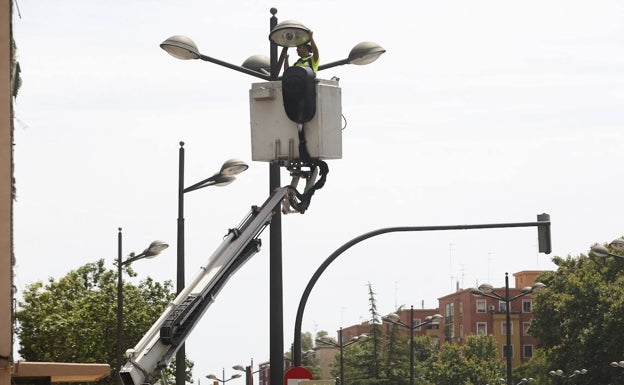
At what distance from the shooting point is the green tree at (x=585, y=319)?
72000 millimetres

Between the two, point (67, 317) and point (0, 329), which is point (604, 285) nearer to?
point (67, 317)

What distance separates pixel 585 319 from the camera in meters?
75.8

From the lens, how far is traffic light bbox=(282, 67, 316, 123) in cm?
1439

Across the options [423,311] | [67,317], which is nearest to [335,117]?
[67,317]

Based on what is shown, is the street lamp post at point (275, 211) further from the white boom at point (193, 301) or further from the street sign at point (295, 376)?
the street sign at point (295, 376)

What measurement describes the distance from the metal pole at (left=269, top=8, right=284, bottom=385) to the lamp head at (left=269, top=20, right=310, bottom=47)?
3.80 ft

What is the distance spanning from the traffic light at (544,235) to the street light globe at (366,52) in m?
4.92

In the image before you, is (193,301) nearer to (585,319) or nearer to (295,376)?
(295,376)

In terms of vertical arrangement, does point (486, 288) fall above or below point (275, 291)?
above

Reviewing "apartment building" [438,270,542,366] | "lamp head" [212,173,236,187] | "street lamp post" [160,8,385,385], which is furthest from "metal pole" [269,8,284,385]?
"apartment building" [438,270,542,366]

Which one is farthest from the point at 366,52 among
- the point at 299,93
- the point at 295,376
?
the point at 295,376

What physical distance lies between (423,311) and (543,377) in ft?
271

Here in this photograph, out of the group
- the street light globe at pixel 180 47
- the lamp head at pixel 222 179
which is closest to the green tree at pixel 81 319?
the lamp head at pixel 222 179

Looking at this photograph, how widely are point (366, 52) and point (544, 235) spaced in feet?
17.1
